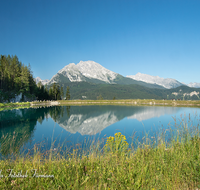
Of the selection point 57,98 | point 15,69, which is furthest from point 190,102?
point 15,69

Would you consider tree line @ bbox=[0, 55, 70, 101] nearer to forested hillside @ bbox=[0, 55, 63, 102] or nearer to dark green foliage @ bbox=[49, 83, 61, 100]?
forested hillside @ bbox=[0, 55, 63, 102]

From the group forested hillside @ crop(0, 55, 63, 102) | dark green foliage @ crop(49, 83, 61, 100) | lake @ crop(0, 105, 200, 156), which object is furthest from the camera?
dark green foliage @ crop(49, 83, 61, 100)

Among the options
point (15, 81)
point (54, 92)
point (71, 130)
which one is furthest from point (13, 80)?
point (71, 130)

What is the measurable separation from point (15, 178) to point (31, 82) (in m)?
92.3

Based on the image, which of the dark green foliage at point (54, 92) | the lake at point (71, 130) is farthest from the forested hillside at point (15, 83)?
the lake at point (71, 130)

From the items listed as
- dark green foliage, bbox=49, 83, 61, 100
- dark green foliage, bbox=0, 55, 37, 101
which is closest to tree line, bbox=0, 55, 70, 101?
dark green foliage, bbox=0, 55, 37, 101

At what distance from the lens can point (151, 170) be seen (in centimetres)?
451

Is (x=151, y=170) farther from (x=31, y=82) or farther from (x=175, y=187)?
(x=31, y=82)

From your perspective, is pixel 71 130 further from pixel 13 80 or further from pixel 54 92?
pixel 54 92

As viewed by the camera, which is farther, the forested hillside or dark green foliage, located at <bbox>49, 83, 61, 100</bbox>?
dark green foliage, located at <bbox>49, 83, 61, 100</bbox>

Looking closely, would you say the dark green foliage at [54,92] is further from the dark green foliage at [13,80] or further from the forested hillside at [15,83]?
the dark green foliage at [13,80]

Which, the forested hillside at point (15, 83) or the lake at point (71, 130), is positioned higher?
the forested hillside at point (15, 83)

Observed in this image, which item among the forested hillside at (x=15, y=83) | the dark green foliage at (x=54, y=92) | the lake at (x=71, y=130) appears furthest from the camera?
the dark green foliage at (x=54, y=92)

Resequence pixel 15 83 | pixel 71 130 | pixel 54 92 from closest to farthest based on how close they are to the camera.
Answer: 1. pixel 71 130
2. pixel 15 83
3. pixel 54 92
